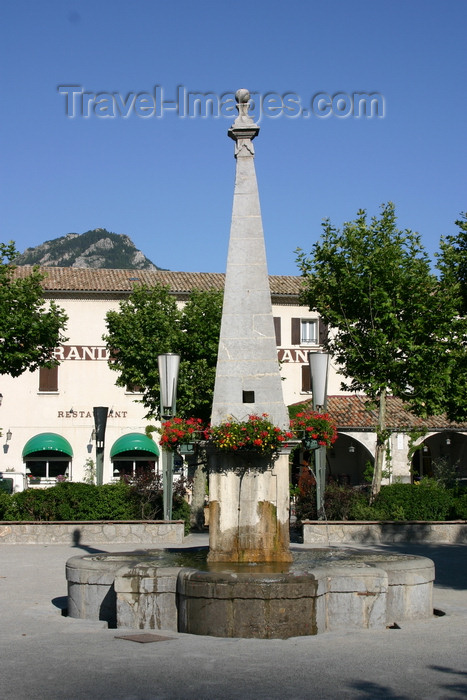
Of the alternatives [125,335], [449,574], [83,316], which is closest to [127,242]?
[83,316]

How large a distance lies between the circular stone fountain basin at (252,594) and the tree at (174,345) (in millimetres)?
15439

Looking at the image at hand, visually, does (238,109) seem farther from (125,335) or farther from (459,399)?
(125,335)

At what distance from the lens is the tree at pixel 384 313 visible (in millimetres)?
23422

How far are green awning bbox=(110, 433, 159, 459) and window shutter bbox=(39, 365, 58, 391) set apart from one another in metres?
4.05

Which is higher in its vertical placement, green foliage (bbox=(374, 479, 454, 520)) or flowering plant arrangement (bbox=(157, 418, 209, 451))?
flowering plant arrangement (bbox=(157, 418, 209, 451))

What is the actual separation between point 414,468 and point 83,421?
54.1 feet

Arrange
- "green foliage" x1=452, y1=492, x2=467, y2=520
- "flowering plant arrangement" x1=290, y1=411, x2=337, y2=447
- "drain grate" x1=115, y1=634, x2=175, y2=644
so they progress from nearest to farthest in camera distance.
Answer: "drain grate" x1=115, y1=634, x2=175, y2=644 → "flowering plant arrangement" x1=290, y1=411, x2=337, y2=447 → "green foliage" x1=452, y1=492, x2=467, y2=520

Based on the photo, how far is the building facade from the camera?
126ft

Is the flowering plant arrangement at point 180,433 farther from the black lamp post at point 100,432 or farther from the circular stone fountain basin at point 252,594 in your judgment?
the black lamp post at point 100,432

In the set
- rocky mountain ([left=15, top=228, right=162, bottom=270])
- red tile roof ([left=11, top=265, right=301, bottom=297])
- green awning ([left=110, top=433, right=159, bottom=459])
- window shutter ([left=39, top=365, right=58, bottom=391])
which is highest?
rocky mountain ([left=15, top=228, right=162, bottom=270])

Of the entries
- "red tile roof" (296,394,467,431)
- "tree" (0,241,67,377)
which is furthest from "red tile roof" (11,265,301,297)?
"tree" (0,241,67,377)

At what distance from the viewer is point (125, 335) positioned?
27.6 meters

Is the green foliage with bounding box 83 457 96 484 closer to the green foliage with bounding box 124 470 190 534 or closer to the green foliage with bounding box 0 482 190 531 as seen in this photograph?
the green foliage with bounding box 124 470 190 534

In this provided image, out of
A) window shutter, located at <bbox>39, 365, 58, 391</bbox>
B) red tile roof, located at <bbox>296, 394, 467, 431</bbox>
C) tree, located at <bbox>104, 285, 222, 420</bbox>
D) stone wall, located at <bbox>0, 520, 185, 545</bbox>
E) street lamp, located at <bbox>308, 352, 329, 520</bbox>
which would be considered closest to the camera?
street lamp, located at <bbox>308, 352, 329, 520</bbox>
